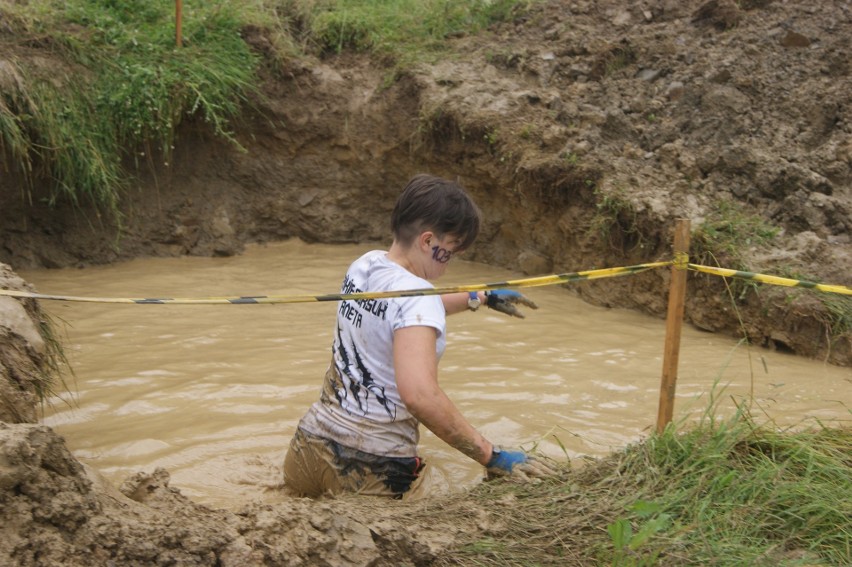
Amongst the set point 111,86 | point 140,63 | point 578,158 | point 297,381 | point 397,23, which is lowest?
point 297,381

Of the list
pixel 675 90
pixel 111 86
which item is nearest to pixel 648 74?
pixel 675 90

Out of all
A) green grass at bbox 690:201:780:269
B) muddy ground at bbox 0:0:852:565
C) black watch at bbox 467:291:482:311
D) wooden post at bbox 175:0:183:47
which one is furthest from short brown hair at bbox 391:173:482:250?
wooden post at bbox 175:0:183:47

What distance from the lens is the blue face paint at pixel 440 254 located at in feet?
8.92

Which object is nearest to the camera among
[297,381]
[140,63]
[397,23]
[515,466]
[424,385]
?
[424,385]

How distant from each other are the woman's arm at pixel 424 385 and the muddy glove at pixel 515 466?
6.5 inches

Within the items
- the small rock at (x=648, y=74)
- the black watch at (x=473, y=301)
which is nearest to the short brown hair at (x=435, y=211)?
the black watch at (x=473, y=301)

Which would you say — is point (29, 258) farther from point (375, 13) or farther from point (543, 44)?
point (543, 44)

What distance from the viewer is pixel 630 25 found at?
685 cm

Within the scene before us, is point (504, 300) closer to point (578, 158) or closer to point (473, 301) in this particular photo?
point (473, 301)

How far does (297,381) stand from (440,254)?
5.45 feet

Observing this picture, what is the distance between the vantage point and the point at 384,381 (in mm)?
2668

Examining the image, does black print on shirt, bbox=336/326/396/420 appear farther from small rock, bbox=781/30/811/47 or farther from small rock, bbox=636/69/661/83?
small rock, bbox=781/30/811/47

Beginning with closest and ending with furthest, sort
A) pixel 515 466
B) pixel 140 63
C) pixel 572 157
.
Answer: pixel 515 466
pixel 572 157
pixel 140 63

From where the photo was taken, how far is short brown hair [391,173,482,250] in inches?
104
